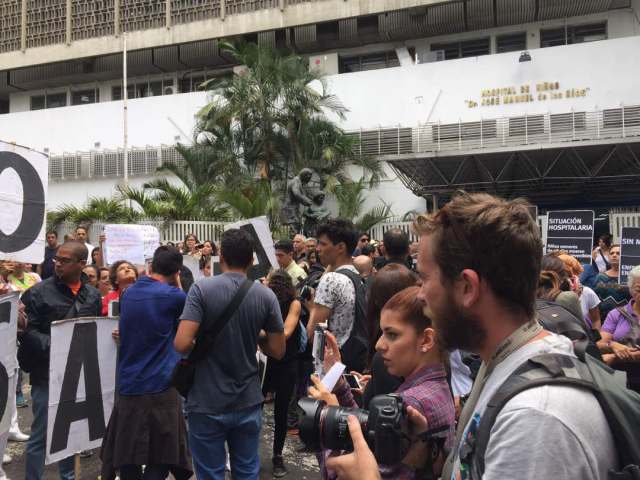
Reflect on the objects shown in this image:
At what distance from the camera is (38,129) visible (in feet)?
84.9

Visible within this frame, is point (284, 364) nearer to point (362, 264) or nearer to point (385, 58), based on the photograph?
point (362, 264)

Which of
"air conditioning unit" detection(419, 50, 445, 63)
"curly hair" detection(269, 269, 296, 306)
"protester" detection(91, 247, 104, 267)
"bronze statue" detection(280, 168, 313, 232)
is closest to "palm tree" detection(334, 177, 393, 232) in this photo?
"air conditioning unit" detection(419, 50, 445, 63)

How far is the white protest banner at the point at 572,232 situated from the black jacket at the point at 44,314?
7138 millimetres

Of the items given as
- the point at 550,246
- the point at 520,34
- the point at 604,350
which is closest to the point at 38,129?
the point at 520,34

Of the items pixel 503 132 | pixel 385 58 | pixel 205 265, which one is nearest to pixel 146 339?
pixel 205 265

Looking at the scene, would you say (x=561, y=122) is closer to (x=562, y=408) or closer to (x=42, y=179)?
(x=42, y=179)

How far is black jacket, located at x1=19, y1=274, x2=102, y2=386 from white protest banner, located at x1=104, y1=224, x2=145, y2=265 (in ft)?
10.4

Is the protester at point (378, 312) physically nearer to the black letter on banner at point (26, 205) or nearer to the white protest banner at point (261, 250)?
the black letter on banner at point (26, 205)

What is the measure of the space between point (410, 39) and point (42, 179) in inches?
804

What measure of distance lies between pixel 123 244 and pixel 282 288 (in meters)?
3.33

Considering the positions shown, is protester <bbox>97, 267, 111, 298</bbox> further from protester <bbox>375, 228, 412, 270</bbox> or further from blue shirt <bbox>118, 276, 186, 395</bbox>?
protester <bbox>375, 228, 412, 270</bbox>

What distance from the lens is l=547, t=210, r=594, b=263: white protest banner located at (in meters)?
8.95

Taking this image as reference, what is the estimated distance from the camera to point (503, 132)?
19.3 m

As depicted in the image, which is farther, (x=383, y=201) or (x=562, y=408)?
(x=383, y=201)
